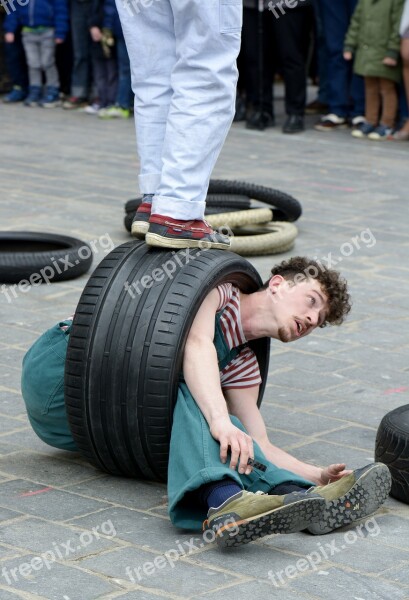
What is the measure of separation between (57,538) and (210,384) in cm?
64

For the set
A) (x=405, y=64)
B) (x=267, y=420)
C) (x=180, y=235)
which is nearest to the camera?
(x=180, y=235)

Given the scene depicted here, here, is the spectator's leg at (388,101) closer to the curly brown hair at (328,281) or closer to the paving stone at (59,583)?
the curly brown hair at (328,281)

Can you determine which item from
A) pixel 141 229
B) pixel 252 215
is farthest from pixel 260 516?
pixel 252 215

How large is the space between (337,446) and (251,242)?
2913 mm

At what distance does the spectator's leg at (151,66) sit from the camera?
4.21m

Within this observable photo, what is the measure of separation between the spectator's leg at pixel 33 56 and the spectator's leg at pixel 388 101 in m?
4.29

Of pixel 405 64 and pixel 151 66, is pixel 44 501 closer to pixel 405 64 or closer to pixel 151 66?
pixel 151 66

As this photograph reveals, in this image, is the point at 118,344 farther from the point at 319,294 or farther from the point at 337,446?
the point at 337,446

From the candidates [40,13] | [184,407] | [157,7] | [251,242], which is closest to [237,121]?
[40,13]

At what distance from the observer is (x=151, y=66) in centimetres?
423

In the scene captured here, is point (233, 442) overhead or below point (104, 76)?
overhead

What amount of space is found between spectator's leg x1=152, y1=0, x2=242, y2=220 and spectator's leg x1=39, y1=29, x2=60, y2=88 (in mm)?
9909

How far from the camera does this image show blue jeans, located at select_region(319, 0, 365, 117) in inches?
475

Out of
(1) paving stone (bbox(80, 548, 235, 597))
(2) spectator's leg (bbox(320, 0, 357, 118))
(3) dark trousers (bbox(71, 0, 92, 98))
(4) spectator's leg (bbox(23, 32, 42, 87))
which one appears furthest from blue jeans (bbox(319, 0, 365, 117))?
(1) paving stone (bbox(80, 548, 235, 597))
